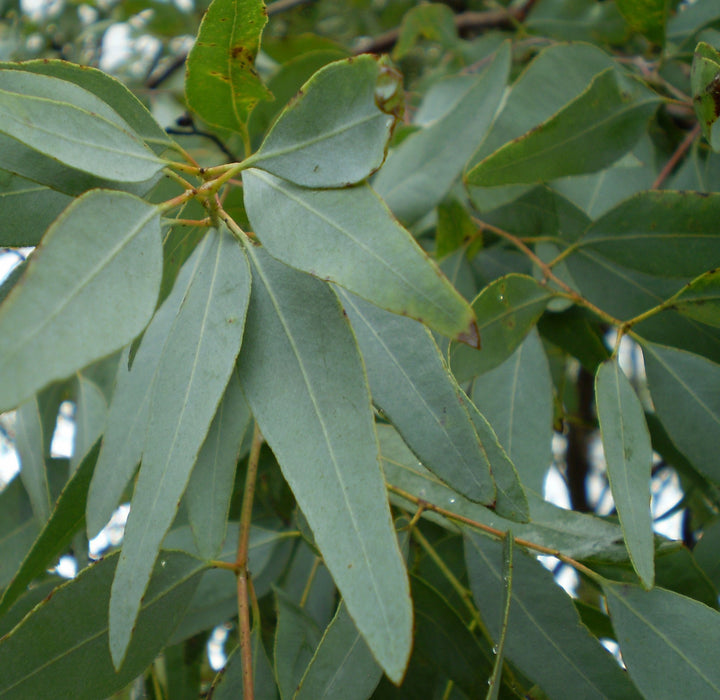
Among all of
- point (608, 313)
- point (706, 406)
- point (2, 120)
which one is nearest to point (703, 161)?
point (608, 313)

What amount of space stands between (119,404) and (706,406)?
1.96ft

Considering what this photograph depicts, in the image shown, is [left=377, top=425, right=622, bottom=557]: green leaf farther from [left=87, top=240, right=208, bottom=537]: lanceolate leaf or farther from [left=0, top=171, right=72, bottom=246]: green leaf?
[left=0, top=171, right=72, bottom=246]: green leaf

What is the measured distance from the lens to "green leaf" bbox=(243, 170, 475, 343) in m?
0.44

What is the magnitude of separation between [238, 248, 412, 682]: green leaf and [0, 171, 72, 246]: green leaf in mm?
183

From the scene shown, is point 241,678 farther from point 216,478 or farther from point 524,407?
point 524,407

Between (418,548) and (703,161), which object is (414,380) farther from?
(703,161)

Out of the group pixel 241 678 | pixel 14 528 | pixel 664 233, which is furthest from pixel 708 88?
pixel 14 528

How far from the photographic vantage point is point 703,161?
1004mm

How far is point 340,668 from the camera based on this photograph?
669 millimetres

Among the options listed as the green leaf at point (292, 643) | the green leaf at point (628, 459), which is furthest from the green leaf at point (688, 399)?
the green leaf at point (292, 643)

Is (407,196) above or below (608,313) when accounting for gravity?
above

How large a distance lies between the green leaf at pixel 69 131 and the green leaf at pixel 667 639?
58cm

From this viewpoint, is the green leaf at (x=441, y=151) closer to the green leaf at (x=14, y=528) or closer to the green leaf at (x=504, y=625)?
the green leaf at (x=504, y=625)

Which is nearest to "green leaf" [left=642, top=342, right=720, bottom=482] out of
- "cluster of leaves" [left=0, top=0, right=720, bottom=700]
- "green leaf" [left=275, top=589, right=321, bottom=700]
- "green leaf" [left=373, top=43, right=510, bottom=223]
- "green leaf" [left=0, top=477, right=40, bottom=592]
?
"cluster of leaves" [left=0, top=0, right=720, bottom=700]
